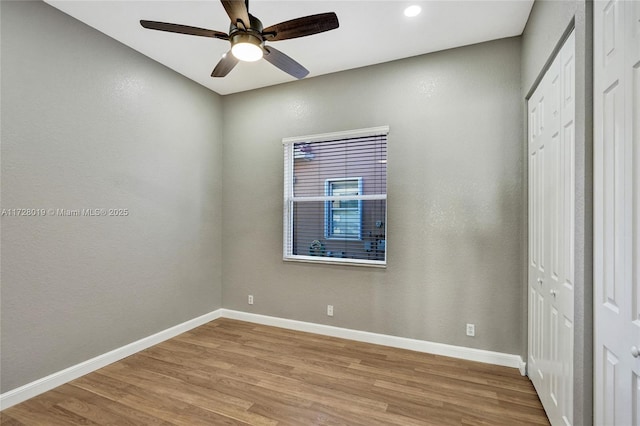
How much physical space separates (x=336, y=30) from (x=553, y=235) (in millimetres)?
2356

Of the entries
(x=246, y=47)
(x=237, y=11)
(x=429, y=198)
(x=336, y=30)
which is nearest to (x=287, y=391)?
(x=429, y=198)

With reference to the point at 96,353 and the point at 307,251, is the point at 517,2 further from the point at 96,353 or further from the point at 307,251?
the point at 96,353

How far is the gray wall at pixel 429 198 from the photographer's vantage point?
2.85m

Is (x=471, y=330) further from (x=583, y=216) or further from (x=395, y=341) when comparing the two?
(x=583, y=216)

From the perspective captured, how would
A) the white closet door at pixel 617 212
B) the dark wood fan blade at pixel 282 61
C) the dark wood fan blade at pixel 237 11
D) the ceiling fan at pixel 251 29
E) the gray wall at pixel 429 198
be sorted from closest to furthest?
the white closet door at pixel 617 212
the dark wood fan blade at pixel 237 11
the ceiling fan at pixel 251 29
the dark wood fan blade at pixel 282 61
the gray wall at pixel 429 198

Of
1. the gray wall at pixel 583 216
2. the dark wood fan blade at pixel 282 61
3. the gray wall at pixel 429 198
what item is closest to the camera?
the gray wall at pixel 583 216

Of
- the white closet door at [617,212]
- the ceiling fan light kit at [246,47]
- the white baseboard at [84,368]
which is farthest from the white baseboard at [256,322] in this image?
the ceiling fan light kit at [246,47]

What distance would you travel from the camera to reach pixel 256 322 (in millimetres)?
3969

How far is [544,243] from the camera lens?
2131 mm

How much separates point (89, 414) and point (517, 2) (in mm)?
4360

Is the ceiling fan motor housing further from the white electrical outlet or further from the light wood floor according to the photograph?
the white electrical outlet

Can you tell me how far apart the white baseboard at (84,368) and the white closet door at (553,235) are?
11.6 feet

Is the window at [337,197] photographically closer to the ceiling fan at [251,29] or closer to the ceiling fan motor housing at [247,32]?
the ceiling fan at [251,29]

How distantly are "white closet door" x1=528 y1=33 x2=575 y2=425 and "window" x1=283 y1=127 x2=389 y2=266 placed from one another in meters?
1.37
